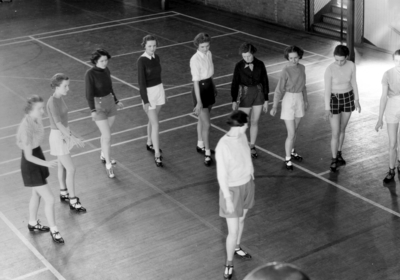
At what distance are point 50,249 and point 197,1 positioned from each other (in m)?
18.0

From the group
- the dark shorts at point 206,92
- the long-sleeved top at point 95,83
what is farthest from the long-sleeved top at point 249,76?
the long-sleeved top at point 95,83

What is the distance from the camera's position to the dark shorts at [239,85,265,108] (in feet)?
35.9

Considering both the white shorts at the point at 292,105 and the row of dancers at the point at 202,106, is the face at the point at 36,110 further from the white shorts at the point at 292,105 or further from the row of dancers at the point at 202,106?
the white shorts at the point at 292,105

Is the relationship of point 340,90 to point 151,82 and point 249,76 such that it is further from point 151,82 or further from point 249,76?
point 151,82

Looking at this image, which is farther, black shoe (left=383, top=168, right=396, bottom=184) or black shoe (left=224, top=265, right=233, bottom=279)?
black shoe (left=383, top=168, right=396, bottom=184)

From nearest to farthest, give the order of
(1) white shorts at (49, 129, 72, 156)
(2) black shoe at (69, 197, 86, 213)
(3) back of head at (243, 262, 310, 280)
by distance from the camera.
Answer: (3) back of head at (243, 262, 310, 280) → (1) white shorts at (49, 129, 72, 156) → (2) black shoe at (69, 197, 86, 213)

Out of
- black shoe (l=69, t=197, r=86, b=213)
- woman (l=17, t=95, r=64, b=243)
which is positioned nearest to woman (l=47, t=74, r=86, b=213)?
black shoe (l=69, t=197, r=86, b=213)

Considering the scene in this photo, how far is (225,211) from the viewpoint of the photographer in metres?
7.66

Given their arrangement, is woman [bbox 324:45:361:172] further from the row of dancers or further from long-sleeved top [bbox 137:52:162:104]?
long-sleeved top [bbox 137:52:162:104]

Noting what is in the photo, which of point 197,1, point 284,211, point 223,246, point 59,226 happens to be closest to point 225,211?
point 223,246

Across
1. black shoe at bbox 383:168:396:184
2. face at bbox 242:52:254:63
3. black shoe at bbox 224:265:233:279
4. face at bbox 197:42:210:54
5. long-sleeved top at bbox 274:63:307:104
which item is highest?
face at bbox 197:42:210:54

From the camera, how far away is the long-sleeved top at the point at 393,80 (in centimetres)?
981

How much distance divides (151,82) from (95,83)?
1071 millimetres

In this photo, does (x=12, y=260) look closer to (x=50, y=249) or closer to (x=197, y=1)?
(x=50, y=249)
